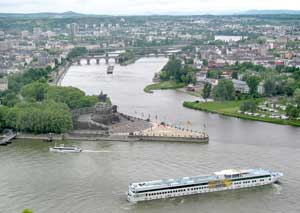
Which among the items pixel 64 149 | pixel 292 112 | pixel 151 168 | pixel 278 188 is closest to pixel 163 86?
pixel 292 112

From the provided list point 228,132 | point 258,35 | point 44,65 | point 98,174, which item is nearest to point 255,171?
point 98,174

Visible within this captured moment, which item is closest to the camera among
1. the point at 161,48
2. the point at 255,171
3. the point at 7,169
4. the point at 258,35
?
the point at 255,171

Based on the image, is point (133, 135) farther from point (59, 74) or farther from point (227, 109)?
point (59, 74)

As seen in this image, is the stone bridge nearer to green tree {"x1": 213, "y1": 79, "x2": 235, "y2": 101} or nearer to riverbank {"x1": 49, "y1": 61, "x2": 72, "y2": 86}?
riverbank {"x1": 49, "y1": 61, "x2": 72, "y2": 86}

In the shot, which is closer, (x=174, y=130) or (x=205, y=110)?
(x=174, y=130)

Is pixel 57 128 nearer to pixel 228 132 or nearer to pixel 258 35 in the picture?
pixel 228 132

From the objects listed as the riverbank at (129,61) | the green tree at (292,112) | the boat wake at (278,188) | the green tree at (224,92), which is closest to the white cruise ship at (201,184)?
the boat wake at (278,188)
